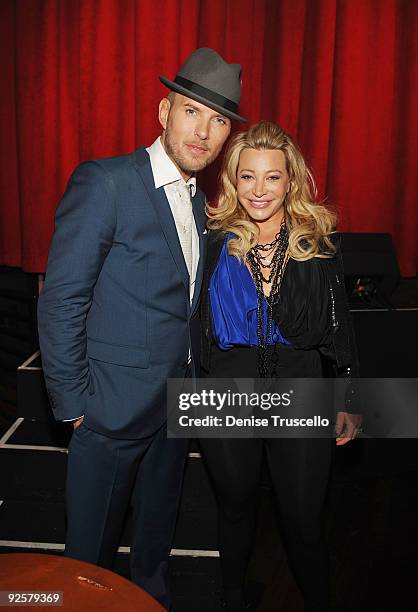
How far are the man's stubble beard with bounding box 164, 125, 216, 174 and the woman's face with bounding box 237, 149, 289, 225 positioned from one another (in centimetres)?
15

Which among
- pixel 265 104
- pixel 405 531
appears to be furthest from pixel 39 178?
pixel 405 531

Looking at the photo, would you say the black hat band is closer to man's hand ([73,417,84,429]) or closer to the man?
Result: the man

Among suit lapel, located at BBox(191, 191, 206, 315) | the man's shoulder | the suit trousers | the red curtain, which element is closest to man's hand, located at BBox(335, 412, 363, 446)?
the suit trousers

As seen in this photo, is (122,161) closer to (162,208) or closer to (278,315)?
(162,208)

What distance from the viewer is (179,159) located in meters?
1.49

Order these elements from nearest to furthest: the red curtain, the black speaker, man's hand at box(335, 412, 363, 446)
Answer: man's hand at box(335, 412, 363, 446), the black speaker, the red curtain

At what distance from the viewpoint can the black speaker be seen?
2.51 meters

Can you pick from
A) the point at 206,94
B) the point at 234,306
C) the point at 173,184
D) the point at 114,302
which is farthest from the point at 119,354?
the point at 206,94

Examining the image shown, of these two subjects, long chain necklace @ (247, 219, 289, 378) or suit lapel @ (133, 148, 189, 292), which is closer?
suit lapel @ (133, 148, 189, 292)

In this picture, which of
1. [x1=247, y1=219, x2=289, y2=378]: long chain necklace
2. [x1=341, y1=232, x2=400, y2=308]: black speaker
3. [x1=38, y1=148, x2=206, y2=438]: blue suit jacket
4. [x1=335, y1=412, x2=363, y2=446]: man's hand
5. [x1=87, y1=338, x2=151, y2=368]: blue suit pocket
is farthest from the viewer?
[x1=341, y1=232, x2=400, y2=308]: black speaker

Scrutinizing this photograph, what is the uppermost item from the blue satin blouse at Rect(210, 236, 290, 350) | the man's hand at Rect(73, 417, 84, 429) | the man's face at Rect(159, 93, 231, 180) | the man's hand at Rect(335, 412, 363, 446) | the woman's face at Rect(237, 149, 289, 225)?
the man's face at Rect(159, 93, 231, 180)

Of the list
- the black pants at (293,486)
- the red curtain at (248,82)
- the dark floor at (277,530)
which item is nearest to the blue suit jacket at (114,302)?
the black pants at (293,486)

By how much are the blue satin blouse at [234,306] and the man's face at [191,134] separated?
295 mm

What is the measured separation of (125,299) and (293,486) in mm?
674
